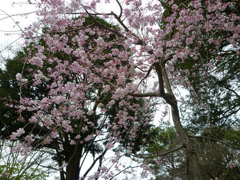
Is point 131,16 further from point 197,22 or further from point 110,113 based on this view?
point 110,113

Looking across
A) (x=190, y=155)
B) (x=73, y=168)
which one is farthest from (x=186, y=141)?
(x=73, y=168)

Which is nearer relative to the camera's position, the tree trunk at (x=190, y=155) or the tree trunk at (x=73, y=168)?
the tree trunk at (x=190, y=155)

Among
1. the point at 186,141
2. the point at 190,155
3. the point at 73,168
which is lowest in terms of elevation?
the point at 190,155

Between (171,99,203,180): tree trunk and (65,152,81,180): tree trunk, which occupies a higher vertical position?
(65,152,81,180): tree trunk

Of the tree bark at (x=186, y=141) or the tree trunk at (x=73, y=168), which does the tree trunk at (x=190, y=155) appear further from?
the tree trunk at (x=73, y=168)

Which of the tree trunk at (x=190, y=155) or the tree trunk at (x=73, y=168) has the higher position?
the tree trunk at (x=73, y=168)

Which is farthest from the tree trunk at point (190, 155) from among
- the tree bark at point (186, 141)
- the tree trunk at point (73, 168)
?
the tree trunk at point (73, 168)

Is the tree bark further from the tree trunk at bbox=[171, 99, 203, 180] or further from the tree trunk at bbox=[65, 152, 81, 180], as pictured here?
the tree trunk at bbox=[65, 152, 81, 180]

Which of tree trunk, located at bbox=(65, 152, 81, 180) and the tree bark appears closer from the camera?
the tree bark

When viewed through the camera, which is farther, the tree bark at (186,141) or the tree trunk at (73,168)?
the tree trunk at (73,168)

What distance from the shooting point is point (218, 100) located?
15.1ft

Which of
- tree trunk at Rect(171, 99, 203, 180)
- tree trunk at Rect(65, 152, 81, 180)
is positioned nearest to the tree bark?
tree trunk at Rect(171, 99, 203, 180)

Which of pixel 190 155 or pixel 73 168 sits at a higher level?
pixel 73 168

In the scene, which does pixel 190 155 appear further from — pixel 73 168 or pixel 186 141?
pixel 73 168
